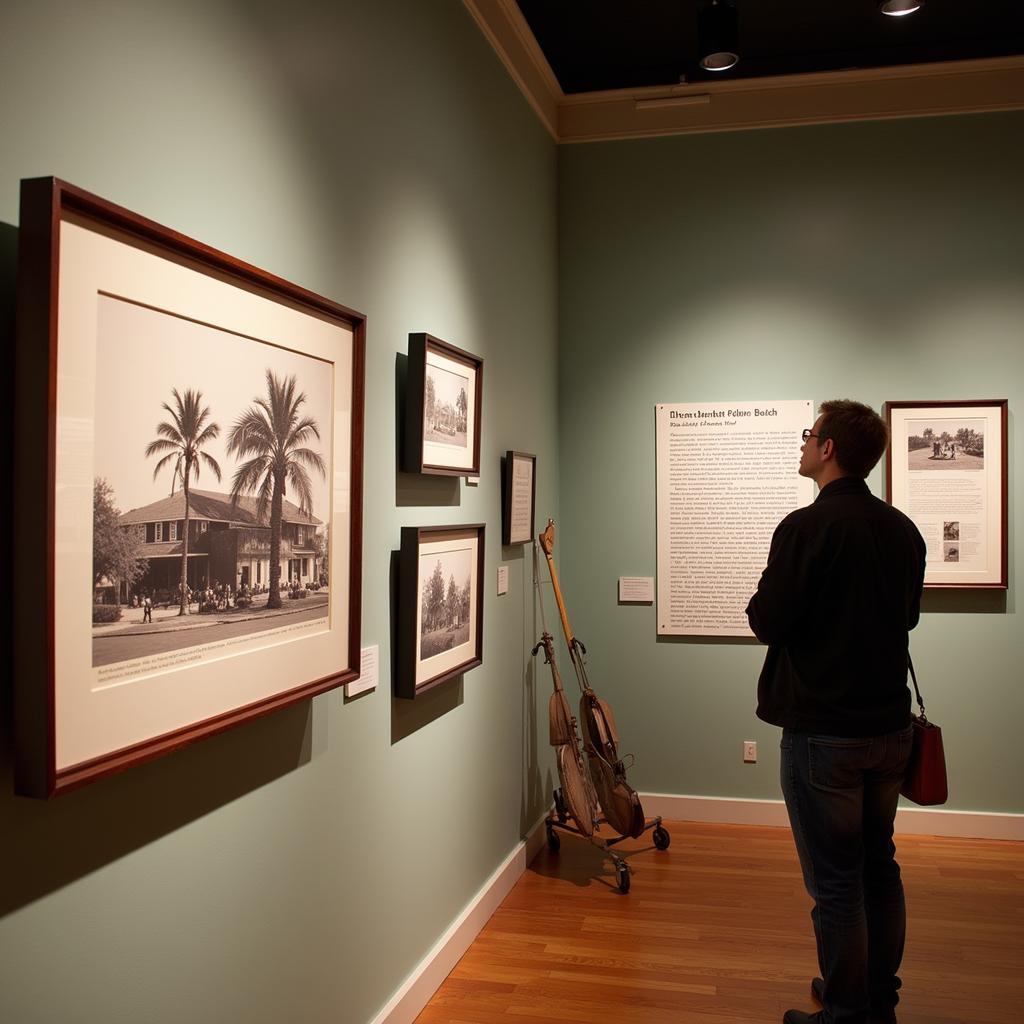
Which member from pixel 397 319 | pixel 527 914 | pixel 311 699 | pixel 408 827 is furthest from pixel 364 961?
pixel 397 319

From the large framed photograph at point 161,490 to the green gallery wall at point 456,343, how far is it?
74mm

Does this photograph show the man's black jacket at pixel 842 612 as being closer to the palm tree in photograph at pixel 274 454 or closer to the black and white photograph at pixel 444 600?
the black and white photograph at pixel 444 600

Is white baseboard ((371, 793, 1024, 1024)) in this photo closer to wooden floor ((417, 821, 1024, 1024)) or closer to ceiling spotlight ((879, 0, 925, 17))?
wooden floor ((417, 821, 1024, 1024))

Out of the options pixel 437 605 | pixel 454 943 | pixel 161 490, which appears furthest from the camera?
pixel 454 943

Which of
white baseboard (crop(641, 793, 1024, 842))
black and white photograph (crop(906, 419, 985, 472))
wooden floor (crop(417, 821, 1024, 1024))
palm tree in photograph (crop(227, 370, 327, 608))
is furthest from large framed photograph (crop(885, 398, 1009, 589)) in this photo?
palm tree in photograph (crop(227, 370, 327, 608))

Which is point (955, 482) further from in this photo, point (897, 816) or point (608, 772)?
point (608, 772)

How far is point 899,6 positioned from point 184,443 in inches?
124

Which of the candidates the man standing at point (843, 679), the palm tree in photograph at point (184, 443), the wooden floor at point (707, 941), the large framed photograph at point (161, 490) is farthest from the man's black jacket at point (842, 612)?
the palm tree in photograph at point (184, 443)

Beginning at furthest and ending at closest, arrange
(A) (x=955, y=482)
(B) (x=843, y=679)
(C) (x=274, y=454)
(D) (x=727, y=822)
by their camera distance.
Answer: (D) (x=727, y=822) < (A) (x=955, y=482) < (B) (x=843, y=679) < (C) (x=274, y=454)

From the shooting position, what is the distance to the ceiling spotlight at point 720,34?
12.1ft

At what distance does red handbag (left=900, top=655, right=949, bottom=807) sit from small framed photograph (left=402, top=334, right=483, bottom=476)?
140 cm

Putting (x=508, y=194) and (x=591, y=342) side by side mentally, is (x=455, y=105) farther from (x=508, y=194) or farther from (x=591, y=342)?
(x=591, y=342)

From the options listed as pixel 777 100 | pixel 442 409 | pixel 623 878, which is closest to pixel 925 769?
pixel 623 878

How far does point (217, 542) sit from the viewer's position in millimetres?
1672
